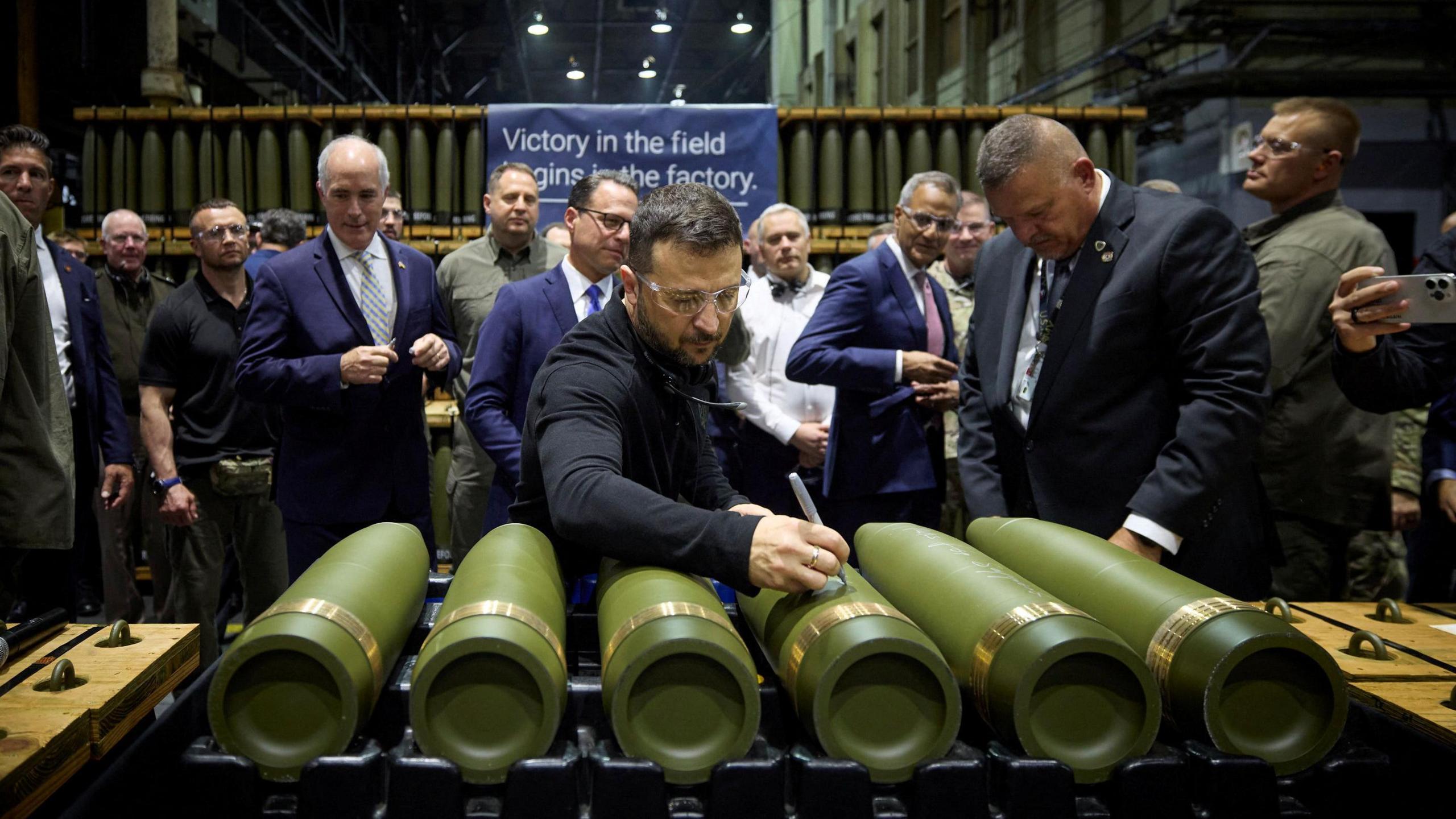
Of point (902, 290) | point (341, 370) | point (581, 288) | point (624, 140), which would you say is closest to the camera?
point (341, 370)

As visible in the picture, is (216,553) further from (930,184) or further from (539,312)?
(930,184)

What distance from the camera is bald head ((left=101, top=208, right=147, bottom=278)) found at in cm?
525

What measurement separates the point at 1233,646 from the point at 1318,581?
2226mm

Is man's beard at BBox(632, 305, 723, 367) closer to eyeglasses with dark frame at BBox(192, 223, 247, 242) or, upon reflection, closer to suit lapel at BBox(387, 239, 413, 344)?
suit lapel at BBox(387, 239, 413, 344)

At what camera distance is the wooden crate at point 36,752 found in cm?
108

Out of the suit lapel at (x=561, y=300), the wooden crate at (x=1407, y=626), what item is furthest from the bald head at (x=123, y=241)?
the wooden crate at (x=1407, y=626)

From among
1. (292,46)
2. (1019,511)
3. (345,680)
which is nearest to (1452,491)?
(1019,511)

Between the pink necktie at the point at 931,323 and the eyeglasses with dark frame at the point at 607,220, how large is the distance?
3.94ft

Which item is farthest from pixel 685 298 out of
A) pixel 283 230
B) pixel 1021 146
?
pixel 283 230

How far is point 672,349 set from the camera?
5.46 feet

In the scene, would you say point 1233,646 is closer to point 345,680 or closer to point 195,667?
point 345,680

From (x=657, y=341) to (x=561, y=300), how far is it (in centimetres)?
137

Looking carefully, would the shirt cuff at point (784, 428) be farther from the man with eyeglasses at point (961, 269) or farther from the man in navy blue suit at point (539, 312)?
the man in navy blue suit at point (539, 312)

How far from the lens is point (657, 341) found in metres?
1.67
